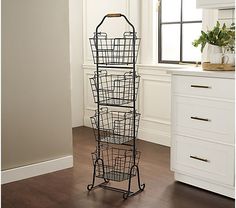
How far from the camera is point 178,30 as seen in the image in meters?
4.69

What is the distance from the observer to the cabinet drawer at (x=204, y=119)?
303 centimetres

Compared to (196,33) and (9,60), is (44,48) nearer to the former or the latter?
(9,60)

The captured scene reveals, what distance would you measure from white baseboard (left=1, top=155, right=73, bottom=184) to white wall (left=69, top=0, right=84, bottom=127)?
1.90 meters

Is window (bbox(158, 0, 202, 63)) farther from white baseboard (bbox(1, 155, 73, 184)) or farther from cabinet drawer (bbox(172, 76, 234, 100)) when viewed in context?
white baseboard (bbox(1, 155, 73, 184))

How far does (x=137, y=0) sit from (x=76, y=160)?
199cm

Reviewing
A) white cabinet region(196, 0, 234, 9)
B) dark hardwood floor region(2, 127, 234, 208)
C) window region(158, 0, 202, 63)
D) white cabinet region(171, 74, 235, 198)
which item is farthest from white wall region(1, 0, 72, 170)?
window region(158, 0, 202, 63)

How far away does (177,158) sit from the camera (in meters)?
3.43

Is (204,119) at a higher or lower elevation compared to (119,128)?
higher

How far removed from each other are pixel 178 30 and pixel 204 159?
1928 mm

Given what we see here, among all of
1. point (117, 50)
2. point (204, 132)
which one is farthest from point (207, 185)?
point (117, 50)

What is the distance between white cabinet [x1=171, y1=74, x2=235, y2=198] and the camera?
9.97ft

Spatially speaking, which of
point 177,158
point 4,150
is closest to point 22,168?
point 4,150

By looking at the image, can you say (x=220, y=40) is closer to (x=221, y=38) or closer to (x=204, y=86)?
(x=221, y=38)

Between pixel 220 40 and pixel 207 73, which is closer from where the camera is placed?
pixel 207 73
